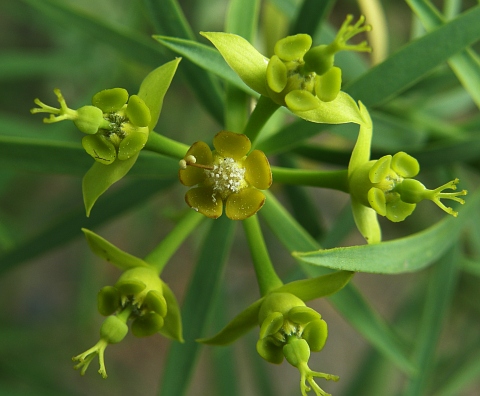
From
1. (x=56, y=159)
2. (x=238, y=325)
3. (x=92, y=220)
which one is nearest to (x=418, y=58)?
(x=238, y=325)

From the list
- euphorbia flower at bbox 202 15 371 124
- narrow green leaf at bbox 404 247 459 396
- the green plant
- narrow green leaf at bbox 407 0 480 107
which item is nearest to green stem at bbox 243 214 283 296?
the green plant

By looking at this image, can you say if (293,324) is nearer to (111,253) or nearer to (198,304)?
(111,253)

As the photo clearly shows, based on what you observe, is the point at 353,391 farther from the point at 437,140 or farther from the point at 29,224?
the point at 29,224

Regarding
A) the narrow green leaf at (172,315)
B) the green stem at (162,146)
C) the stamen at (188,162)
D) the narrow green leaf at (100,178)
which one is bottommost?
the narrow green leaf at (172,315)

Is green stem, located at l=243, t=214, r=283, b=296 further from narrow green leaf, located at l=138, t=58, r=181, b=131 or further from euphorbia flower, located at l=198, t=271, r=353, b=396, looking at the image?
narrow green leaf, located at l=138, t=58, r=181, b=131

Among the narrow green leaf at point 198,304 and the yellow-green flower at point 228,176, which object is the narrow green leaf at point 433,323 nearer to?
the narrow green leaf at point 198,304

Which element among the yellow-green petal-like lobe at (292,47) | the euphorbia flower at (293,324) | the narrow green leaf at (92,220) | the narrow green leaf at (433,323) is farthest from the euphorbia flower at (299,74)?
the narrow green leaf at (433,323)

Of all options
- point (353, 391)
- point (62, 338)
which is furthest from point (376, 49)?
point (62, 338)
